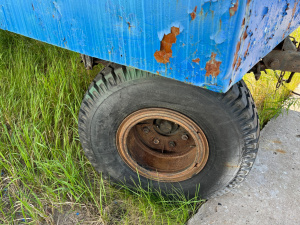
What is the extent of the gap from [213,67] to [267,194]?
4.44 feet

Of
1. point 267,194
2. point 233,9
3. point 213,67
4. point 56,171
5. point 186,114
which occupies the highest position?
point 233,9

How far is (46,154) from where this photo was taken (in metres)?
2.32

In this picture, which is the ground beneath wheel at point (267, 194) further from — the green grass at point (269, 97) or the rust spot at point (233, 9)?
the rust spot at point (233, 9)

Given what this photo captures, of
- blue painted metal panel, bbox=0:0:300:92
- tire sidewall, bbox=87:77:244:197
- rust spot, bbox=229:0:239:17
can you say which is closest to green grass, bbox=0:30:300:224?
tire sidewall, bbox=87:77:244:197

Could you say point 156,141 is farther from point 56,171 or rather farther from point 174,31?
point 174,31

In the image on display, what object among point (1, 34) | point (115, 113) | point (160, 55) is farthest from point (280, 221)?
point (1, 34)

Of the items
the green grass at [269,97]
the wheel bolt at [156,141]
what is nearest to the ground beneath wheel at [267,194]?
the green grass at [269,97]

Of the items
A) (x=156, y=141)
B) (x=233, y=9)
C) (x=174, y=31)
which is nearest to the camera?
(x=233, y=9)

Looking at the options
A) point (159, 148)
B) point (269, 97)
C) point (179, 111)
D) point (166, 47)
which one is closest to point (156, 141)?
point (159, 148)

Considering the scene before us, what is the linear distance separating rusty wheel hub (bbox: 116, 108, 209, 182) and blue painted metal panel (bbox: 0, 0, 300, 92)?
46 cm

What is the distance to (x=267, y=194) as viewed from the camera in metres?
2.16

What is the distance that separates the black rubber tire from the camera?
1.58m

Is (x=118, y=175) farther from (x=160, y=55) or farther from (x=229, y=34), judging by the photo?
(x=229, y=34)

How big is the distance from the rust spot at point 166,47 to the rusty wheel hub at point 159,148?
454mm
